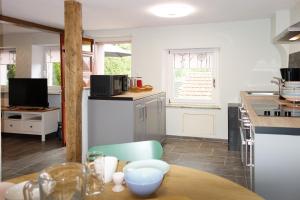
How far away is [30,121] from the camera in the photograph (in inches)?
219

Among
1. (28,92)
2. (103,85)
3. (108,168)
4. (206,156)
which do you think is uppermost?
(103,85)

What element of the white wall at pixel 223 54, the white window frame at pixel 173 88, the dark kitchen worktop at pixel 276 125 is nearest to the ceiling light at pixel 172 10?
the white wall at pixel 223 54

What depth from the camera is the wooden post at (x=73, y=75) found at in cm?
356

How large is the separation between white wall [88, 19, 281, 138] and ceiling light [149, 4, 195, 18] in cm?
92

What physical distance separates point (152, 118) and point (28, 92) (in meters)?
2.82

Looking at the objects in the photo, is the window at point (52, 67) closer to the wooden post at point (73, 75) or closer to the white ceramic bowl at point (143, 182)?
the wooden post at point (73, 75)

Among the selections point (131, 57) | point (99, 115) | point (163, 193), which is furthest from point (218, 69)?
point (163, 193)

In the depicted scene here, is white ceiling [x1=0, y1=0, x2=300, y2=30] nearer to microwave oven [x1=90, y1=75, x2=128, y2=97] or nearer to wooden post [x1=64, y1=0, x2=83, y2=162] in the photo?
wooden post [x1=64, y1=0, x2=83, y2=162]

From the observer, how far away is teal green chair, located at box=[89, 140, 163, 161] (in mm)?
1876

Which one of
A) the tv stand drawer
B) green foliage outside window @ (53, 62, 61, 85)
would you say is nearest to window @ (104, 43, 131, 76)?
green foliage outside window @ (53, 62, 61, 85)

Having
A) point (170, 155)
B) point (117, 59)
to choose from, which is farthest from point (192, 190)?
point (117, 59)

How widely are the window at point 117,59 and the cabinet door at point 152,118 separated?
5.47 feet

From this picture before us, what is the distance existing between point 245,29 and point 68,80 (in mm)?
3169

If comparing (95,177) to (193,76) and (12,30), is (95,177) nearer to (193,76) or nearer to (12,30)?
(193,76)
